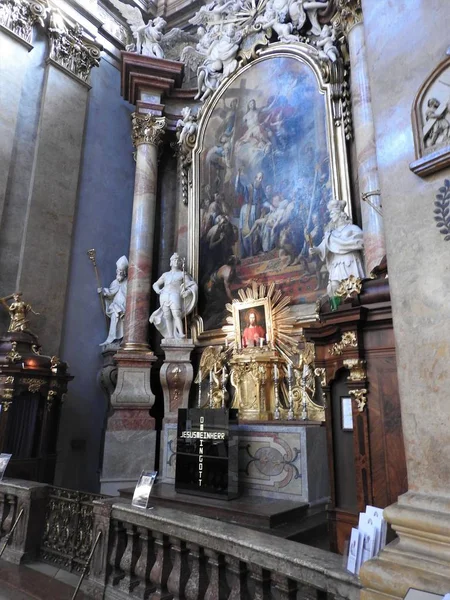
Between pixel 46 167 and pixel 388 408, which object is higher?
pixel 46 167

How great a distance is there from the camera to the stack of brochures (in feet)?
5.96

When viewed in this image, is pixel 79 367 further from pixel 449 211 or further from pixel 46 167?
pixel 449 211

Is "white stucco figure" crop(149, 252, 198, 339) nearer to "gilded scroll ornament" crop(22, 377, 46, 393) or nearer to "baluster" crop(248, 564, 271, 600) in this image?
"gilded scroll ornament" crop(22, 377, 46, 393)

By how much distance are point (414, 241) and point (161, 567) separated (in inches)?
87.0

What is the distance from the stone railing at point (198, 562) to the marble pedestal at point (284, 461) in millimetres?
2803

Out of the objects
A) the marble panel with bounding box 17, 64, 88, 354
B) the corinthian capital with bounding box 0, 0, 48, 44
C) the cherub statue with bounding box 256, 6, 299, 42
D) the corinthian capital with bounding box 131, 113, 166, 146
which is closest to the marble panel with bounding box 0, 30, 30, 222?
the corinthian capital with bounding box 0, 0, 48, 44

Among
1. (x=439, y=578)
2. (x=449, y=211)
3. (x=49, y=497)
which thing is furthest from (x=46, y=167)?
(x=439, y=578)

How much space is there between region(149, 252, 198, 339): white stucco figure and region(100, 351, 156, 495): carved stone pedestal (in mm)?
603

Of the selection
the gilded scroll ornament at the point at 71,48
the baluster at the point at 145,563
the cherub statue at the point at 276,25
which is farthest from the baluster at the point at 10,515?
the gilded scroll ornament at the point at 71,48

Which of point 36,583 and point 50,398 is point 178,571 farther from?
point 50,398

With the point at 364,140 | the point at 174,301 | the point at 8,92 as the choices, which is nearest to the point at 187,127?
the point at 8,92

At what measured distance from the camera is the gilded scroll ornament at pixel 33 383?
633 centimetres

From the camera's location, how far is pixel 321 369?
4.09 meters

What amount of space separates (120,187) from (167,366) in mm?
4645
